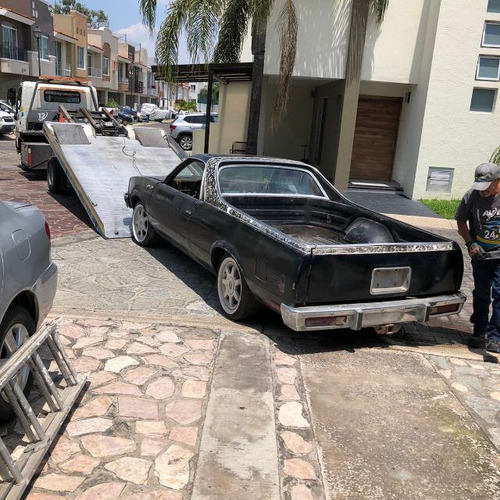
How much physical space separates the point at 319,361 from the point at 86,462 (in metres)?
2.14

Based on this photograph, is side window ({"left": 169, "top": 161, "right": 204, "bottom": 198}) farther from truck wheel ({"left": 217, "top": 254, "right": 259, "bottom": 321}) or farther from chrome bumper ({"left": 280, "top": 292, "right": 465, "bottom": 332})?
chrome bumper ({"left": 280, "top": 292, "right": 465, "bottom": 332})

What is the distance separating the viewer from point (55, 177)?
35.4 feet

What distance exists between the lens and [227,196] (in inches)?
233

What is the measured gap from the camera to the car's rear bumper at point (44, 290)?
358cm

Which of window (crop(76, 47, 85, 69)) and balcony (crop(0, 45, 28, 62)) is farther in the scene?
window (crop(76, 47, 85, 69))

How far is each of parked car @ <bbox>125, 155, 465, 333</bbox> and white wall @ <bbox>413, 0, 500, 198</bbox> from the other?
7.93m

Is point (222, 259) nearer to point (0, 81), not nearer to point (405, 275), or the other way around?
point (405, 275)

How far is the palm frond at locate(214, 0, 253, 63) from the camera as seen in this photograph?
1349 cm

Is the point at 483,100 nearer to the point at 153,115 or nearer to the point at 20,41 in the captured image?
the point at 20,41

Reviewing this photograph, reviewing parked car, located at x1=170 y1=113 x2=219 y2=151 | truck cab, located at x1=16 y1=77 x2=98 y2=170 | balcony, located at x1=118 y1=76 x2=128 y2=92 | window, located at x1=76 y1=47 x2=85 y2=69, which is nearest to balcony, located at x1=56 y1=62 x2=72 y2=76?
window, located at x1=76 y1=47 x2=85 y2=69

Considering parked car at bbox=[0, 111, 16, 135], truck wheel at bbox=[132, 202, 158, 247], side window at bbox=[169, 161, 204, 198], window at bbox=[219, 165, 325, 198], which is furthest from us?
parked car at bbox=[0, 111, 16, 135]

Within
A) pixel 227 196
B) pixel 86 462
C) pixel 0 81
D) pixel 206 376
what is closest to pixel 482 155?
pixel 227 196

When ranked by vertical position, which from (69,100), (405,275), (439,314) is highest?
(69,100)

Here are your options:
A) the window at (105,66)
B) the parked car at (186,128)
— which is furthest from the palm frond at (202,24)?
the window at (105,66)
